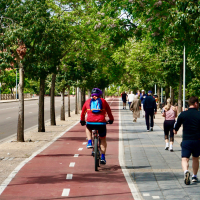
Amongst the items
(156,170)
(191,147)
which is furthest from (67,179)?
(191,147)

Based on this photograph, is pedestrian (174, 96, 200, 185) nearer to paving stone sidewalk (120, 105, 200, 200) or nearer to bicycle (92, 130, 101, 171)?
paving stone sidewalk (120, 105, 200, 200)

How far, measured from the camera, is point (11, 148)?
13.3 metres

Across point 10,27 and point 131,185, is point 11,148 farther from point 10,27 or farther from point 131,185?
point 131,185

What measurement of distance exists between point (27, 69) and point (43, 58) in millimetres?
740

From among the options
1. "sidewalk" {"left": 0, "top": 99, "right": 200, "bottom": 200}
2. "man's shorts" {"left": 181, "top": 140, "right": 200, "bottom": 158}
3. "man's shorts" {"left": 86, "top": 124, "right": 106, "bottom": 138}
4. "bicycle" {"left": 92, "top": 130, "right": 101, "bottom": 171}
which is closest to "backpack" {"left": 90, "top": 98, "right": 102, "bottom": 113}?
"man's shorts" {"left": 86, "top": 124, "right": 106, "bottom": 138}

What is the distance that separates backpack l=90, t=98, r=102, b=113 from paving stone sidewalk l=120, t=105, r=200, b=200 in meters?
1.48

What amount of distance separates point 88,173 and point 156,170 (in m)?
1.51

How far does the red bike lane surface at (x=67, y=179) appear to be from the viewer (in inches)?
274

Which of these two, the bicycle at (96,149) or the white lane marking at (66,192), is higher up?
the bicycle at (96,149)

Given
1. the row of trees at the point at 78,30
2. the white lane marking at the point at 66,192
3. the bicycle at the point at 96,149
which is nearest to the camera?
the white lane marking at the point at 66,192

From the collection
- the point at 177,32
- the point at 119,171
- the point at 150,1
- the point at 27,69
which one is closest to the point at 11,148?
the point at 27,69

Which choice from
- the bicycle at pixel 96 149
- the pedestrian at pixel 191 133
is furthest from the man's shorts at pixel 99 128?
the pedestrian at pixel 191 133

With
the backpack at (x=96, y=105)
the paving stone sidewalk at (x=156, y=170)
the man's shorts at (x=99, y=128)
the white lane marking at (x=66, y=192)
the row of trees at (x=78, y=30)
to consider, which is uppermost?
the row of trees at (x=78, y=30)

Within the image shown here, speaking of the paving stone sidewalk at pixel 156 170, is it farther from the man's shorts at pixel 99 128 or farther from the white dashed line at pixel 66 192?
the white dashed line at pixel 66 192
